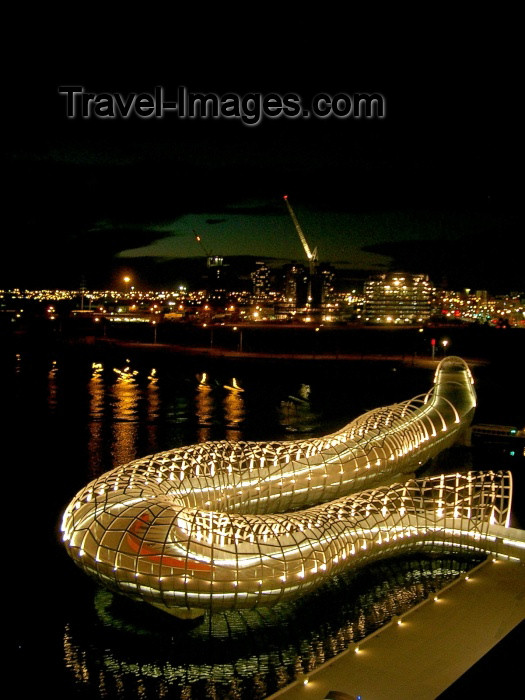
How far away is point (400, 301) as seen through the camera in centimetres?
9312

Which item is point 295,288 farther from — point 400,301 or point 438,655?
point 438,655

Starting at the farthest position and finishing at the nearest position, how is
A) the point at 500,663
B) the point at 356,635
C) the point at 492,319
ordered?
the point at 492,319 → the point at 356,635 → the point at 500,663

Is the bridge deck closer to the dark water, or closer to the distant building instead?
the dark water

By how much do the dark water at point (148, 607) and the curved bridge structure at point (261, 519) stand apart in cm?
35

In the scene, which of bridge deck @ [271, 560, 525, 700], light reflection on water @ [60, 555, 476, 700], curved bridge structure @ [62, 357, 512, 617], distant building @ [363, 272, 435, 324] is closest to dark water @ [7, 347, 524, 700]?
light reflection on water @ [60, 555, 476, 700]

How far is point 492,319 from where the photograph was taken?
9362 cm

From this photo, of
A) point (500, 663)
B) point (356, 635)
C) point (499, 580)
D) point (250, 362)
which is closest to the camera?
point (500, 663)

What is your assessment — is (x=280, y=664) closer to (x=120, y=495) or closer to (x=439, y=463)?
(x=120, y=495)

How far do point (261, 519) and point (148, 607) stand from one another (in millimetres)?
1227

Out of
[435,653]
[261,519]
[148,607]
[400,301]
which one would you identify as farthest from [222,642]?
[400,301]

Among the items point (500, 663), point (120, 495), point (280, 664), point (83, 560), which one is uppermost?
point (120, 495)

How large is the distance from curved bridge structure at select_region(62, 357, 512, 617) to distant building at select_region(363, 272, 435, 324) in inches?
3209

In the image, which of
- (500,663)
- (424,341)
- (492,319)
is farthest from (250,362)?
(492,319)

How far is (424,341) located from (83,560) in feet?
157
